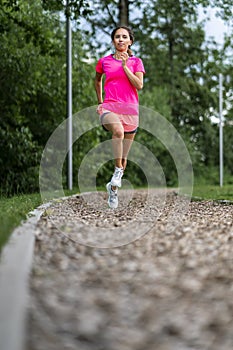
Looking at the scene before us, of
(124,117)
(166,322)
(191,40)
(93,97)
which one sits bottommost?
(166,322)

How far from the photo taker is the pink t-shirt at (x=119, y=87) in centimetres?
571

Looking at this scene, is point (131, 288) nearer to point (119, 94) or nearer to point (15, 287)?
point (15, 287)

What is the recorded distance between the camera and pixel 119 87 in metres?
5.71

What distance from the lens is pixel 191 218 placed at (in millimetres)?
4953

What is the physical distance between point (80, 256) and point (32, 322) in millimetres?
1061

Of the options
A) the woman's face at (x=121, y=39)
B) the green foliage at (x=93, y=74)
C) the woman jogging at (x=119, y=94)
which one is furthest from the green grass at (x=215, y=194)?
the green foliage at (x=93, y=74)

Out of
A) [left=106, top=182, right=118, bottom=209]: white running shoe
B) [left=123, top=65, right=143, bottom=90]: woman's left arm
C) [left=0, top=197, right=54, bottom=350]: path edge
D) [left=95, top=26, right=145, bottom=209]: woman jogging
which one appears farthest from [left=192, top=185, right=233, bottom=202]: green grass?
[left=0, top=197, right=54, bottom=350]: path edge

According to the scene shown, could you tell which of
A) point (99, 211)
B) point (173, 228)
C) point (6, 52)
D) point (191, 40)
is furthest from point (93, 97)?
point (173, 228)

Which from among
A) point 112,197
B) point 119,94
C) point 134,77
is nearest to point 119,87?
point 119,94

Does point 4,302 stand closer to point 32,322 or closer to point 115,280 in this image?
point 32,322

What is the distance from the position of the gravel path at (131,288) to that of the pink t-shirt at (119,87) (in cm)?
186

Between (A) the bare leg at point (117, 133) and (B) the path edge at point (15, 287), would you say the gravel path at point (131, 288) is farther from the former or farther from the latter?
(A) the bare leg at point (117, 133)

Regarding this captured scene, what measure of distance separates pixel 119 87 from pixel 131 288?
11.4ft

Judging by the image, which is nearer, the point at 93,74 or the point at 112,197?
the point at 112,197
